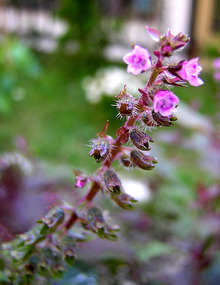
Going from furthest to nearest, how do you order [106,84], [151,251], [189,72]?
1. [106,84]
2. [151,251]
3. [189,72]

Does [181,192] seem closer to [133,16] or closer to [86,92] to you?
[86,92]

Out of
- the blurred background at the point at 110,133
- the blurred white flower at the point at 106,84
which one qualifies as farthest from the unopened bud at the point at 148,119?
the blurred white flower at the point at 106,84

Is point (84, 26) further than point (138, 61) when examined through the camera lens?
Yes

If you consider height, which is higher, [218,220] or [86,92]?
[86,92]

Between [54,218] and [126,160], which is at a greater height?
[126,160]

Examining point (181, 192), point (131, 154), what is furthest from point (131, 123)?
point (181, 192)

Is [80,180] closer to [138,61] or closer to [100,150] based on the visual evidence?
[100,150]

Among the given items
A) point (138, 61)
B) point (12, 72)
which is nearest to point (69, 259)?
point (138, 61)
